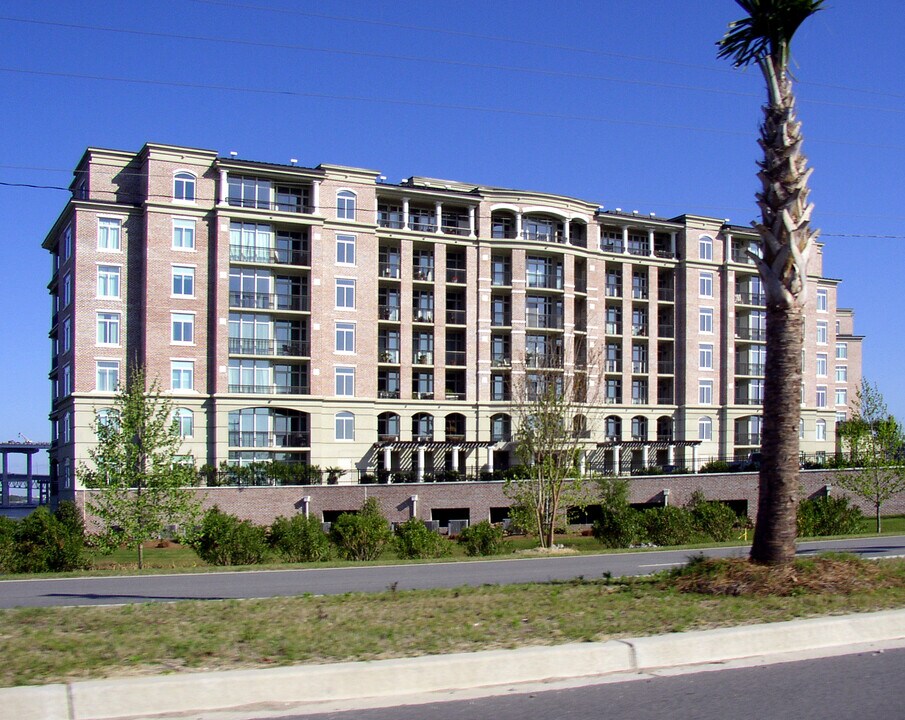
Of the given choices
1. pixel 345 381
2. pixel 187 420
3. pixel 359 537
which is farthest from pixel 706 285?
pixel 359 537

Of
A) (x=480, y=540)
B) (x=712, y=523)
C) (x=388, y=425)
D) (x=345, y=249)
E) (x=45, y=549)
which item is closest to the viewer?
(x=45, y=549)

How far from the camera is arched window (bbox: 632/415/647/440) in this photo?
6153 centimetres

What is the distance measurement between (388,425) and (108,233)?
18119 millimetres

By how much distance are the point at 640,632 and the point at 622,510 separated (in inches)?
894

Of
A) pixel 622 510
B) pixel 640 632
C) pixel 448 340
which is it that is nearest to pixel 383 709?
pixel 640 632

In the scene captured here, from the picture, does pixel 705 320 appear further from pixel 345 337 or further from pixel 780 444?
pixel 780 444

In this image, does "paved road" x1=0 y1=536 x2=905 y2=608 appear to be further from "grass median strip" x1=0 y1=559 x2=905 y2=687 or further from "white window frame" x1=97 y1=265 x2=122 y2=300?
"white window frame" x1=97 y1=265 x2=122 y2=300

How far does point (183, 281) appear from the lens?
48312 mm

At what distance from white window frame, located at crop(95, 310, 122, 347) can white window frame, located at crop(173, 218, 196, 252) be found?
4.64 metres


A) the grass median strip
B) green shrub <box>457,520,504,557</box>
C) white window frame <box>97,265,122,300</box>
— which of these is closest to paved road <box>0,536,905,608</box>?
the grass median strip

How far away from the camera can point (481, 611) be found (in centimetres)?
965

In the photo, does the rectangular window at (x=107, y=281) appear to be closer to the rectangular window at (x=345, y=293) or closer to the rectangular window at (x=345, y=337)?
the rectangular window at (x=345, y=293)

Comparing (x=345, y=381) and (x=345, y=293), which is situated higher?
(x=345, y=293)

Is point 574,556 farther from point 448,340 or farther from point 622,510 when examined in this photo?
point 448,340
